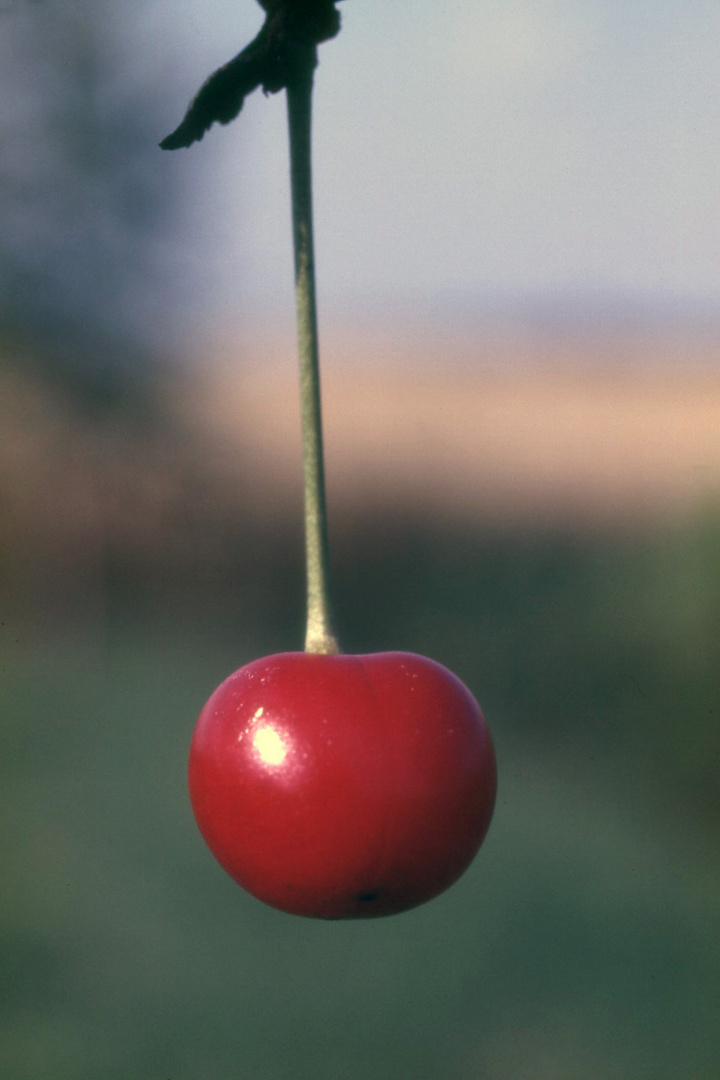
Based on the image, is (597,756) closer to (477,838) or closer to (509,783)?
(509,783)

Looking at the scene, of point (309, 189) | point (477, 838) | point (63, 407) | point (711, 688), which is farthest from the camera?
point (63, 407)

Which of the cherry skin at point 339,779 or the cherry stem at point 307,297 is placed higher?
the cherry stem at point 307,297

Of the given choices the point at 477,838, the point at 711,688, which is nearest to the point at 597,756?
the point at 711,688

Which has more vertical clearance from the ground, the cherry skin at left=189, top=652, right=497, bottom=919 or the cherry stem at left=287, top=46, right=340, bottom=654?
the cherry stem at left=287, top=46, right=340, bottom=654
